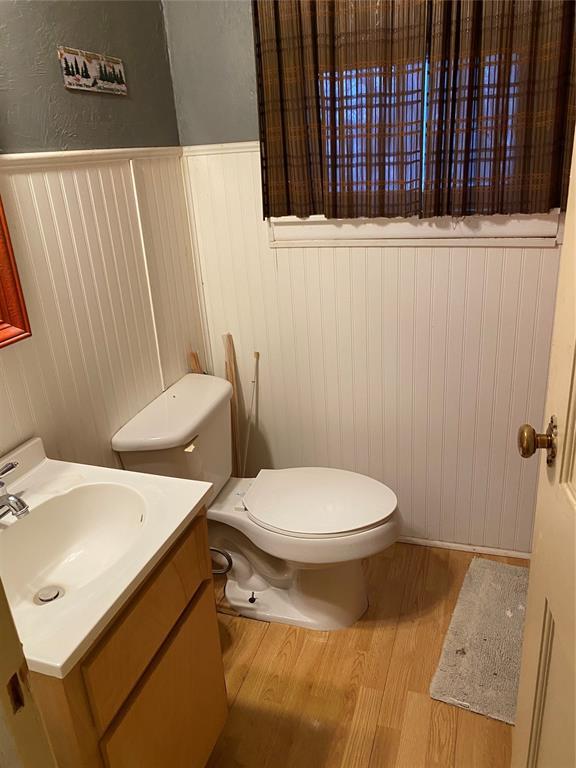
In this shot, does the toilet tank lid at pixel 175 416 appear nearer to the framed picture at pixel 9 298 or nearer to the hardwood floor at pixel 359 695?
the framed picture at pixel 9 298

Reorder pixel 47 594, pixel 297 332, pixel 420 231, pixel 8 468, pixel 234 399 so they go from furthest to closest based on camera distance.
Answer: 1. pixel 234 399
2. pixel 297 332
3. pixel 420 231
4. pixel 8 468
5. pixel 47 594

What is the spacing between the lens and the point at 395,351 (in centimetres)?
211

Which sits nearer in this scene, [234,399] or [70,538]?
[70,538]

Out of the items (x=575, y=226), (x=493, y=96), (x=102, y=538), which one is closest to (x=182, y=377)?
(x=102, y=538)

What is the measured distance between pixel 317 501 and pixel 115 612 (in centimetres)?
96

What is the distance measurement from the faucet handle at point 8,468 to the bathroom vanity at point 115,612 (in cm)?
1

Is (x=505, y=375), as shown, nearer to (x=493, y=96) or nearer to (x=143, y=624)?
(x=493, y=96)

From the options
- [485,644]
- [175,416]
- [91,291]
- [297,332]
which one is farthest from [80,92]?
[485,644]

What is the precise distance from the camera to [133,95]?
1.81 m

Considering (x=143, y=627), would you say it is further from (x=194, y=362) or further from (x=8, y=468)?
(x=194, y=362)

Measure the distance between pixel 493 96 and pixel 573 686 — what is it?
1503mm

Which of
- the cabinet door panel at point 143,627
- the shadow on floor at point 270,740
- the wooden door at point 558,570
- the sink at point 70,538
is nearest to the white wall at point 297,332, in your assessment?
the sink at point 70,538

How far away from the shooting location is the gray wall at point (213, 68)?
1.90 meters

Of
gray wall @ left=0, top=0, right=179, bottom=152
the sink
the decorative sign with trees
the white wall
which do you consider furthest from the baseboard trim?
the decorative sign with trees
